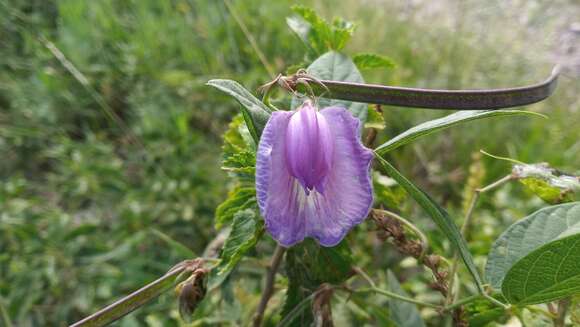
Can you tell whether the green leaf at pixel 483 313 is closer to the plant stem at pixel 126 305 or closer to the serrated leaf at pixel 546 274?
the serrated leaf at pixel 546 274

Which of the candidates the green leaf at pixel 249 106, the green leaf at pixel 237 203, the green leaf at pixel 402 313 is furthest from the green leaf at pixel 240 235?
the green leaf at pixel 402 313

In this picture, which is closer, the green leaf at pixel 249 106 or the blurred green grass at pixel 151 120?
the green leaf at pixel 249 106

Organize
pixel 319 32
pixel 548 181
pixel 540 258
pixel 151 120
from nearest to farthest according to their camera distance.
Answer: pixel 540 258 < pixel 548 181 < pixel 319 32 < pixel 151 120

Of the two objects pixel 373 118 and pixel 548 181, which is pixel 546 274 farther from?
pixel 373 118

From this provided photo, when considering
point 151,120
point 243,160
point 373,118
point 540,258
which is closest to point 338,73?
point 373,118

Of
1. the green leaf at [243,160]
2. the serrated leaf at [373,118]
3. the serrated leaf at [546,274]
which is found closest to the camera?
the serrated leaf at [546,274]

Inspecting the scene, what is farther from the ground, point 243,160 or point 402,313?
point 243,160

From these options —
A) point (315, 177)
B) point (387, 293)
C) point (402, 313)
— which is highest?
point (315, 177)
